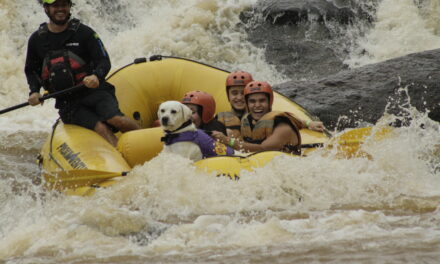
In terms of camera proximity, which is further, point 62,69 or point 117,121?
point 117,121

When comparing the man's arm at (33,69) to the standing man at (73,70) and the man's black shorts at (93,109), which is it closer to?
the standing man at (73,70)

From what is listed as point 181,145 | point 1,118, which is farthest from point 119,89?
point 1,118

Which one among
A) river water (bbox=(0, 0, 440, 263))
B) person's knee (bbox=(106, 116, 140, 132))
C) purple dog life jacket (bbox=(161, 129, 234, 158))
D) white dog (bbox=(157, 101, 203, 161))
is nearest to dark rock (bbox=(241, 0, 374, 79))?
river water (bbox=(0, 0, 440, 263))

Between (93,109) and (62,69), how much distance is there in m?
0.50

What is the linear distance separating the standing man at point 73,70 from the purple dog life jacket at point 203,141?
0.94 m

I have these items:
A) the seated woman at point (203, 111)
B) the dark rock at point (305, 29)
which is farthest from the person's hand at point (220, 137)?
the dark rock at point (305, 29)

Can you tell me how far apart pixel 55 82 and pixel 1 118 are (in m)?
5.77

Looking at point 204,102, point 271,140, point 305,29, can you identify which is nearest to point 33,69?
point 204,102

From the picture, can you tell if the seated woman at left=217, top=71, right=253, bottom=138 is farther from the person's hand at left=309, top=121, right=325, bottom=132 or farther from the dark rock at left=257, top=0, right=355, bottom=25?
the dark rock at left=257, top=0, right=355, bottom=25

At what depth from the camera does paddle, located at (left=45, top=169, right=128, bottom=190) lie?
5594mm

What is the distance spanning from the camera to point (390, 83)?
943 centimetres

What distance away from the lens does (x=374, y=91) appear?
9375mm

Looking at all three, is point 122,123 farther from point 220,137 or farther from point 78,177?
point 220,137

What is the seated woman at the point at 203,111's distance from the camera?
630 centimetres
